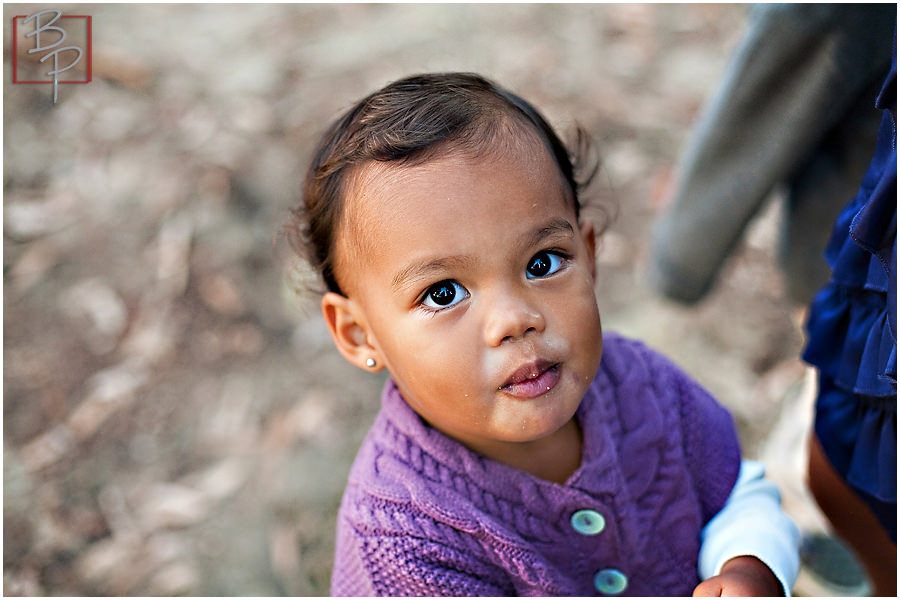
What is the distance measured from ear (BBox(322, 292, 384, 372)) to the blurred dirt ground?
36.0 inches

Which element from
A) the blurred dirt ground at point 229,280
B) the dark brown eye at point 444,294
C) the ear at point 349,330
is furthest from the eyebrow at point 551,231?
the blurred dirt ground at point 229,280

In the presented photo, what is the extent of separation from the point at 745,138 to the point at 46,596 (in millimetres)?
1838

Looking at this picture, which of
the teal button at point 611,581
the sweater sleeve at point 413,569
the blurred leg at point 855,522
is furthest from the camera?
the blurred leg at point 855,522

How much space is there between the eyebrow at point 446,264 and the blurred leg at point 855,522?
84 centimetres

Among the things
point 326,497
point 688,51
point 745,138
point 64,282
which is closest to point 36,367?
point 64,282

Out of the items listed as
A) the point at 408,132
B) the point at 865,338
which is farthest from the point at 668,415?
the point at 408,132

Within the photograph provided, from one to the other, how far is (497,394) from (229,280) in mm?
1704

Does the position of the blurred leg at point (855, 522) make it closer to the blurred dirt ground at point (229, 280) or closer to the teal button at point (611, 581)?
the blurred dirt ground at point (229, 280)

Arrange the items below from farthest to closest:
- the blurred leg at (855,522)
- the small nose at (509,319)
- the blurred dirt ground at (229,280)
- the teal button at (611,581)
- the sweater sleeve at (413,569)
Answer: the blurred dirt ground at (229,280) < the blurred leg at (855,522) < the teal button at (611,581) < the sweater sleeve at (413,569) < the small nose at (509,319)

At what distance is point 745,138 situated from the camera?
176 cm

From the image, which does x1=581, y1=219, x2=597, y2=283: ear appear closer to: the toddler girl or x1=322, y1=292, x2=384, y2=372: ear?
the toddler girl

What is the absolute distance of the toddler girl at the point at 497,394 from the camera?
109cm

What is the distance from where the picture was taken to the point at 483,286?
1092 mm

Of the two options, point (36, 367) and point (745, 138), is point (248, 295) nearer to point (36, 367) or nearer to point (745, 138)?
point (36, 367)
